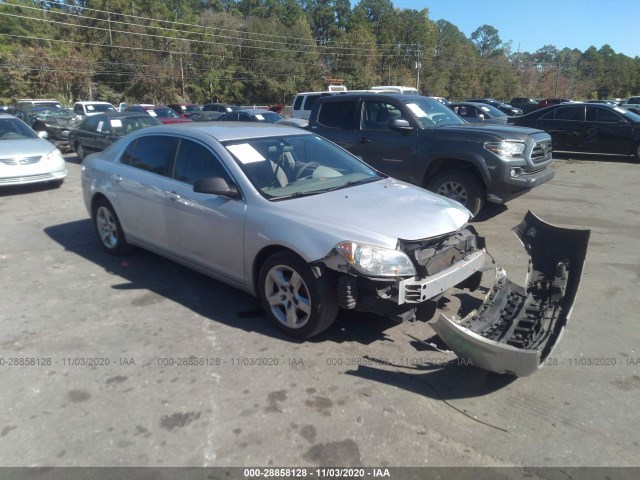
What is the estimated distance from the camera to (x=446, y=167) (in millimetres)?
7379

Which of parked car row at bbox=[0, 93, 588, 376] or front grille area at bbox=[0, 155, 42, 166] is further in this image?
front grille area at bbox=[0, 155, 42, 166]

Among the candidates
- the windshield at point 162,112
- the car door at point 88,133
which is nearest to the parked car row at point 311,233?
the car door at point 88,133

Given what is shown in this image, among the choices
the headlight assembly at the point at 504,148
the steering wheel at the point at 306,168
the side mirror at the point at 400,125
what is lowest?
the steering wheel at the point at 306,168

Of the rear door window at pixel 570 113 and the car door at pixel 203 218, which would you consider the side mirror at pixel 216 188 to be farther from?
the rear door window at pixel 570 113

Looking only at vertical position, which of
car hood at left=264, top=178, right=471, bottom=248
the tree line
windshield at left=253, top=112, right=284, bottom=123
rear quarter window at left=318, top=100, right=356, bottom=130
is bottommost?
car hood at left=264, top=178, right=471, bottom=248

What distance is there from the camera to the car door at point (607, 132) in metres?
13.8

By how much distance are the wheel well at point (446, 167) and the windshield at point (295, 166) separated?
2602 millimetres

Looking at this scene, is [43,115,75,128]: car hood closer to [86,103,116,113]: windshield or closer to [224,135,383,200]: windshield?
[86,103,116,113]: windshield

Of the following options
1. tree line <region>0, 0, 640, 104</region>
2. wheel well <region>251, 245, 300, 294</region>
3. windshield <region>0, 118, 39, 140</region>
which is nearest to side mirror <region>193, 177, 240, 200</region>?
wheel well <region>251, 245, 300, 294</region>

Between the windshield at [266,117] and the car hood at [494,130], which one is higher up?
the windshield at [266,117]

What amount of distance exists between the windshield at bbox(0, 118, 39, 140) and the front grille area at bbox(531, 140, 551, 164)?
32.8 ft

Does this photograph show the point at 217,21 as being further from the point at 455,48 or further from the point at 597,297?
the point at 597,297

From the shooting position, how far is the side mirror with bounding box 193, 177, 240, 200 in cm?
406

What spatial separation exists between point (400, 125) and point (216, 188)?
407 cm
